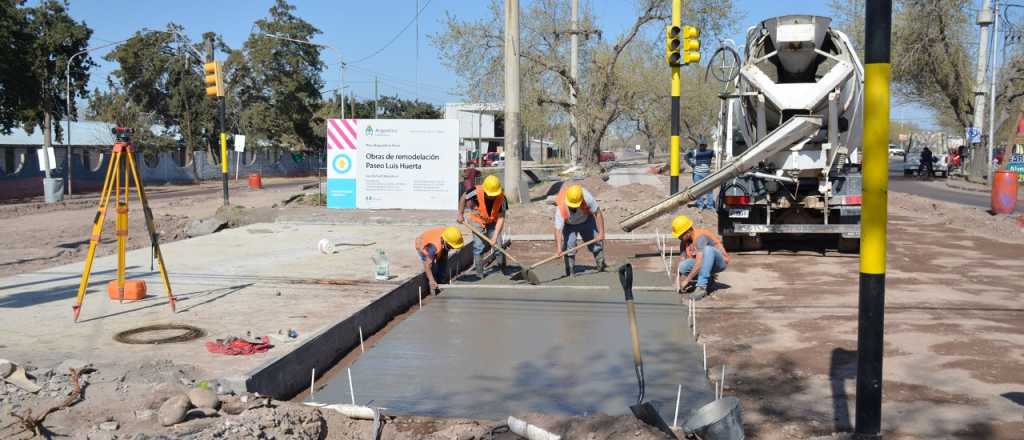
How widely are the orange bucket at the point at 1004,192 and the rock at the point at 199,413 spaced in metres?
18.1

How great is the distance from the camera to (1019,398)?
18.5ft

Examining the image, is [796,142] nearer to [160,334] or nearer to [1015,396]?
[1015,396]

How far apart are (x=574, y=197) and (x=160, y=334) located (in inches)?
203

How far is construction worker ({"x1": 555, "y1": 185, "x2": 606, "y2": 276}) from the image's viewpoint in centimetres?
1053

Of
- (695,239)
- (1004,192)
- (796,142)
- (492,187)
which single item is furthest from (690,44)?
(1004,192)

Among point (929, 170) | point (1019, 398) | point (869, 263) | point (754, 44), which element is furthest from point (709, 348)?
point (929, 170)

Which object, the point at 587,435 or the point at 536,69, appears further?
the point at 536,69

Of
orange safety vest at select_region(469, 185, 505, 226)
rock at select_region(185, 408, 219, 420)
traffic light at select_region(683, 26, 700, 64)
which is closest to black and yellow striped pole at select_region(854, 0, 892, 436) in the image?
rock at select_region(185, 408, 219, 420)

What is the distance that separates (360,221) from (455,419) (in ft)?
40.2

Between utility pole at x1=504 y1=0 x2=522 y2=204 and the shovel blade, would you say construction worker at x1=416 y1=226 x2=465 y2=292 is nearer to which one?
the shovel blade

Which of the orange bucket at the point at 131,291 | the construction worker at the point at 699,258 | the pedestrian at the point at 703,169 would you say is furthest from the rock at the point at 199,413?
the pedestrian at the point at 703,169

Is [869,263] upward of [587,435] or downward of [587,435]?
upward

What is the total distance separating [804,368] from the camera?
6.66 meters

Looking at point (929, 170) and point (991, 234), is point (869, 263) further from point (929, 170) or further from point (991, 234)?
point (929, 170)
